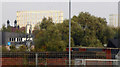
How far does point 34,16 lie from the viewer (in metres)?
5.94

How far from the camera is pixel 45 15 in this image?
629 centimetres

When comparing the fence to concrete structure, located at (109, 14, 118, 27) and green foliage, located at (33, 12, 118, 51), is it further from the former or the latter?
concrete structure, located at (109, 14, 118, 27)

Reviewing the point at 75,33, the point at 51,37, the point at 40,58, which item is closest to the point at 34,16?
the point at 51,37

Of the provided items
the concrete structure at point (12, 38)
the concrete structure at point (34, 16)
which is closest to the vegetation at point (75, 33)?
the concrete structure at point (34, 16)

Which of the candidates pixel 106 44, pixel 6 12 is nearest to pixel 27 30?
pixel 6 12

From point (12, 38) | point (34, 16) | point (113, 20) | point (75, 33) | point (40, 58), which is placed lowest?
point (40, 58)

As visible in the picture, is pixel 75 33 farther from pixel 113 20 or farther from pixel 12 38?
pixel 12 38

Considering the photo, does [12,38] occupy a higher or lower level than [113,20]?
lower

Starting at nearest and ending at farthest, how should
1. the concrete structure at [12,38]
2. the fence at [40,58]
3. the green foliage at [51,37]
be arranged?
the fence at [40,58] < the concrete structure at [12,38] < the green foliage at [51,37]

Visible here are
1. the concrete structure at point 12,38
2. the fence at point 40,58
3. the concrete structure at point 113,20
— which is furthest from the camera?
the concrete structure at point 113,20

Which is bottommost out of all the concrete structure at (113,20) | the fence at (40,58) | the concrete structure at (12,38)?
the fence at (40,58)

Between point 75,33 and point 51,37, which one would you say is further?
point 75,33

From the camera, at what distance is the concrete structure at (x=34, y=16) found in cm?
576

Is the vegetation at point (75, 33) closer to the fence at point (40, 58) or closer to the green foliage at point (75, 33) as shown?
the green foliage at point (75, 33)
